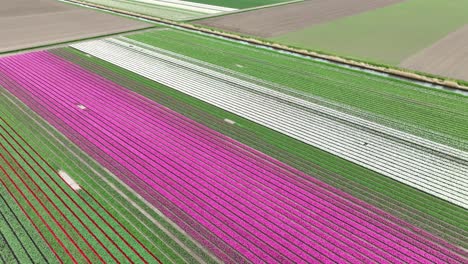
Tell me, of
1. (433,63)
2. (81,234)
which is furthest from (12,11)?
(433,63)

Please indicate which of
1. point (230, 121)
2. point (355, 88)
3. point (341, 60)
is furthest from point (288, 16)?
point (230, 121)

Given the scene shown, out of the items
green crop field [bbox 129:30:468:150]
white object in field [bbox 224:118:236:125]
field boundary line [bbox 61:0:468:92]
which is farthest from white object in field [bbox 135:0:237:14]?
white object in field [bbox 224:118:236:125]

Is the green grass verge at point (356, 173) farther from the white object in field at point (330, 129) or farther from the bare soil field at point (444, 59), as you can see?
the bare soil field at point (444, 59)

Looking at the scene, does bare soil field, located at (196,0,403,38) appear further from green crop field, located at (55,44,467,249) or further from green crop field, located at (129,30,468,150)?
green crop field, located at (55,44,467,249)

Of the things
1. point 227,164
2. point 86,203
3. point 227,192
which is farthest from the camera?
point 227,164

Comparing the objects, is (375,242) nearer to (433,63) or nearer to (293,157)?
(293,157)

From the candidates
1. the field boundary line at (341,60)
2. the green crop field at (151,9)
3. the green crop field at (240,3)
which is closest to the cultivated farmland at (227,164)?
the field boundary line at (341,60)

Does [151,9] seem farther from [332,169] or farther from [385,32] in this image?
[332,169]
